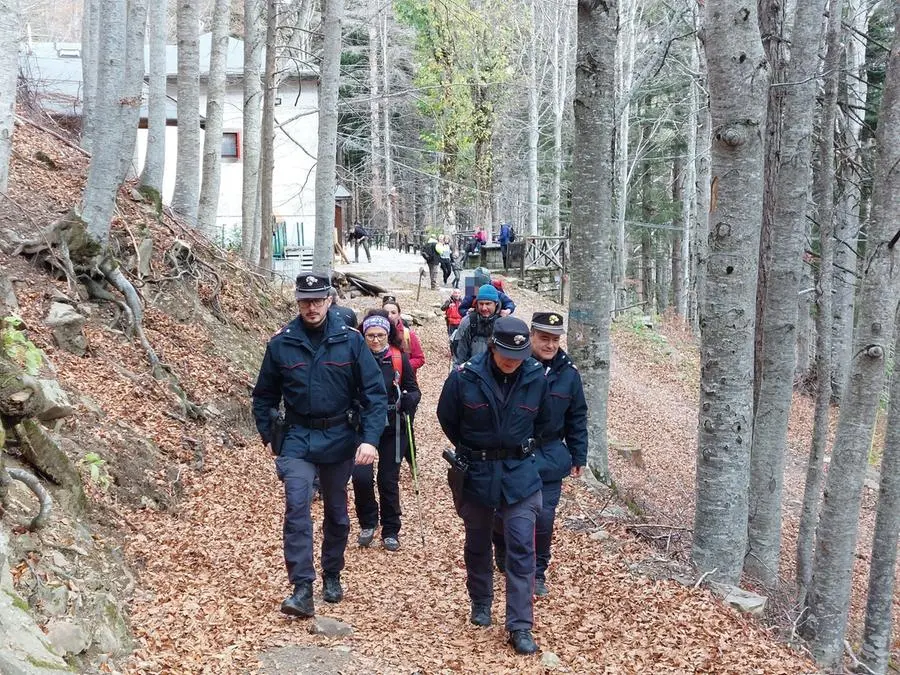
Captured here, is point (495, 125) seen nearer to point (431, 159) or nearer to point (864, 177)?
point (431, 159)

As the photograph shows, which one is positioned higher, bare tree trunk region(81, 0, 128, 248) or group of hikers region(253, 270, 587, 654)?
bare tree trunk region(81, 0, 128, 248)

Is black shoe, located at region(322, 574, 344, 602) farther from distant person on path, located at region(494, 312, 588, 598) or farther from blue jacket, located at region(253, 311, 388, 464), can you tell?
distant person on path, located at region(494, 312, 588, 598)

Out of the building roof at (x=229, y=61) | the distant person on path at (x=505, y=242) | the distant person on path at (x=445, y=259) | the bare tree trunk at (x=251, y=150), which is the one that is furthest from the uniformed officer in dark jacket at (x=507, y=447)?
the distant person on path at (x=505, y=242)

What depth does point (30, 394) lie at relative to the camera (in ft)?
17.7

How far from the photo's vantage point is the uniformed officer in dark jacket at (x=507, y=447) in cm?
521

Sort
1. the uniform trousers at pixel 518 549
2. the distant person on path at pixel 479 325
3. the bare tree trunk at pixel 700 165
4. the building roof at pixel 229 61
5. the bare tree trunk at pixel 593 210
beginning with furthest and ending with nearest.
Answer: the building roof at pixel 229 61 → the bare tree trunk at pixel 700 165 → the bare tree trunk at pixel 593 210 → the distant person on path at pixel 479 325 → the uniform trousers at pixel 518 549

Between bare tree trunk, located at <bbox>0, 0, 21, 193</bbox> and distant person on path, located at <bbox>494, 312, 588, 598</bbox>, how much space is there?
6390mm

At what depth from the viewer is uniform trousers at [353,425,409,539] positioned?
7.27m

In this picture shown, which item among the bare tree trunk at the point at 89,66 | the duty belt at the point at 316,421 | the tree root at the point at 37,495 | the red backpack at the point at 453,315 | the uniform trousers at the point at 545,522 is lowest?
the uniform trousers at the point at 545,522

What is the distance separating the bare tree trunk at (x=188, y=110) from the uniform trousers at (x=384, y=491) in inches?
339

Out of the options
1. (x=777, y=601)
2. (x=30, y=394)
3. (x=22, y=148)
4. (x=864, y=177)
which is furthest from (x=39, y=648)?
(x=864, y=177)

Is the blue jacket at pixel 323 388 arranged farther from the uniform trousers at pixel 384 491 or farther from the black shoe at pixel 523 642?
the uniform trousers at pixel 384 491

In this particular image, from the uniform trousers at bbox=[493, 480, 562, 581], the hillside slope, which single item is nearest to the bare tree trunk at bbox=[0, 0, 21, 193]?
the hillside slope

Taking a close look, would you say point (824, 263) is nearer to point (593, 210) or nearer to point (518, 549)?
point (593, 210)
